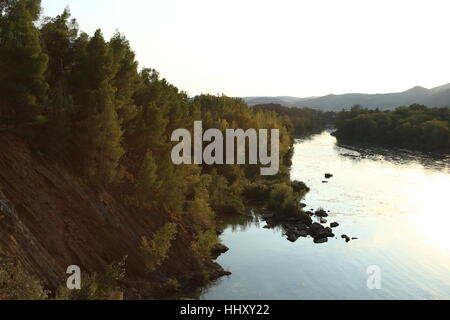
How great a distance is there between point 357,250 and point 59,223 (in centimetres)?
3811

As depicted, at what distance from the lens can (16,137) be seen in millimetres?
33094

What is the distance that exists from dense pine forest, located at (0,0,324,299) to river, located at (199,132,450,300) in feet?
20.3

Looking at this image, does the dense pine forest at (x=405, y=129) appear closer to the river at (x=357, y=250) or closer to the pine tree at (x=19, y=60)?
the river at (x=357, y=250)

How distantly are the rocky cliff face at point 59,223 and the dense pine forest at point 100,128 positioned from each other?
1.58 feet

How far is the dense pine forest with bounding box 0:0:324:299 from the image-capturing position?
3081 centimetres

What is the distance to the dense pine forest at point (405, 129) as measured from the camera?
150m

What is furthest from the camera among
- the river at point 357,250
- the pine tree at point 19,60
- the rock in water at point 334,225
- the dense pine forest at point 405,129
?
the dense pine forest at point 405,129

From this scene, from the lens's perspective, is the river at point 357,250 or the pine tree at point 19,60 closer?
the pine tree at point 19,60

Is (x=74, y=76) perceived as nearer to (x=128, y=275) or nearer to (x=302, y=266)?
(x=128, y=275)

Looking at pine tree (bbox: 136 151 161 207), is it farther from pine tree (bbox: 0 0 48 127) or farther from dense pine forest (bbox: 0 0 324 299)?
pine tree (bbox: 0 0 48 127)

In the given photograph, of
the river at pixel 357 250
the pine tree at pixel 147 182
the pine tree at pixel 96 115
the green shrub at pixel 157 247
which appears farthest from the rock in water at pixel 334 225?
the pine tree at pixel 96 115

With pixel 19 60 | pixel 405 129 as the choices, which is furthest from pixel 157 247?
pixel 405 129
